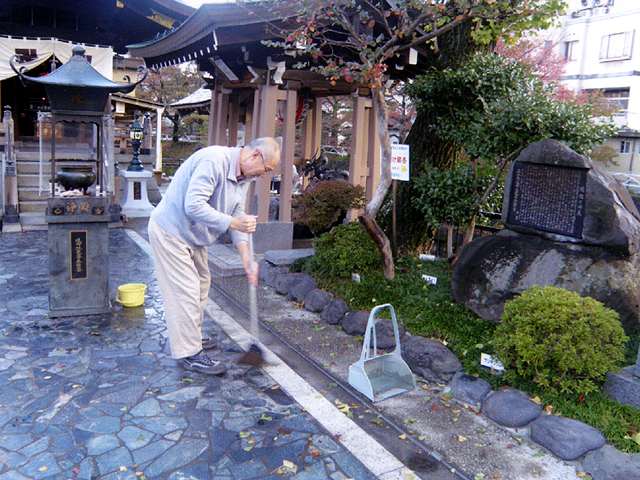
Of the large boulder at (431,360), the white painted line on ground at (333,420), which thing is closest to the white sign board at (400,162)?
the large boulder at (431,360)

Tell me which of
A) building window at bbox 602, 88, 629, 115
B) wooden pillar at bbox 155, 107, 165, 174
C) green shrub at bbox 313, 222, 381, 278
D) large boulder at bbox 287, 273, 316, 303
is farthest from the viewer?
building window at bbox 602, 88, 629, 115

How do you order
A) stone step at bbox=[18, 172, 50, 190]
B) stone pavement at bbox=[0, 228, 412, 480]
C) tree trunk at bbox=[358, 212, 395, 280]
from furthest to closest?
stone step at bbox=[18, 172, 50, 190] < tree trunk at bbox=[358, 212, 395, 280] < stone pavement at bbox=[0, 228, 412, 480]

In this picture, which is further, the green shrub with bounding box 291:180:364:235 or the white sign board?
the green shrub with bounding box 291:180:364:235

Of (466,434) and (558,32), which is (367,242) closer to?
(466,434)

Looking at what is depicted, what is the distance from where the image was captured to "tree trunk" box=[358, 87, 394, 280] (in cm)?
643

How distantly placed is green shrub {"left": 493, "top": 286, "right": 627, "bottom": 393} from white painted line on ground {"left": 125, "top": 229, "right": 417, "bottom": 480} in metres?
1.42

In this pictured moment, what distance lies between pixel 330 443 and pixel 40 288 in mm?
5435

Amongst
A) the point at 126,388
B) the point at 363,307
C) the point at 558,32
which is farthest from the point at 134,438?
the point at 558,32

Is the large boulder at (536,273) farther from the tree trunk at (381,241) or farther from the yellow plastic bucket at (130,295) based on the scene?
the yellow plastic bucket at (130,295)

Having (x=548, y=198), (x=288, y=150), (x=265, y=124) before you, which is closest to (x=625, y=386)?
(x=548, y=198)

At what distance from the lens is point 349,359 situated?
17.6ft

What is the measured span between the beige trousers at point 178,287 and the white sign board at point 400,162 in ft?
9.49

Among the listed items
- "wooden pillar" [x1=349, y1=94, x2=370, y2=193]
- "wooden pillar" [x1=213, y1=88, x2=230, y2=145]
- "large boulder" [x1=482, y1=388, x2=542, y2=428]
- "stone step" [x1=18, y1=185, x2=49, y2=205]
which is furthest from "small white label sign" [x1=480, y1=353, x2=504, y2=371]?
"stone step" [x1=18, y1=185, x2=49, y2=205]

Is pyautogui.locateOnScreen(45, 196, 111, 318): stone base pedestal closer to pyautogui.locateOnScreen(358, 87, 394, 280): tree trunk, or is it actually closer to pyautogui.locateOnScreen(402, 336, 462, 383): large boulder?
pyautogui.locateOnScreen(358, 87, 394, 280): tree trunk
